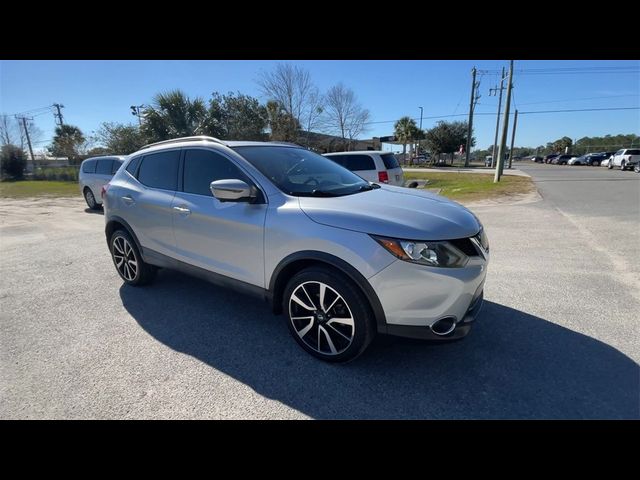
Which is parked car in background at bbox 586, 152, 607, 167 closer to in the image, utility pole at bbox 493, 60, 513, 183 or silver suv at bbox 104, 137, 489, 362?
utility pole at bbox 493, 60, 513, 183

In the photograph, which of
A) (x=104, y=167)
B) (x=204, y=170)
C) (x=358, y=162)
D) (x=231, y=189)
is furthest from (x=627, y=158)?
(x=104, y=167)

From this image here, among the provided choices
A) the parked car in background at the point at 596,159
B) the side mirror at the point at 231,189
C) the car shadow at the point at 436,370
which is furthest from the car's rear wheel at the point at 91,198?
the parked car in background at the point at 596,159

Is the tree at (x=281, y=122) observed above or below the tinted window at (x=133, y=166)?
above

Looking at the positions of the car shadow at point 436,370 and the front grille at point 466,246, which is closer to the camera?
the car shadow at point 436,370

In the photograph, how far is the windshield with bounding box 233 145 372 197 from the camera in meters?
2.79

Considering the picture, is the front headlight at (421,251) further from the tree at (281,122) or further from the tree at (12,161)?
the tree at (12,161)

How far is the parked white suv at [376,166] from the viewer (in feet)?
29.6

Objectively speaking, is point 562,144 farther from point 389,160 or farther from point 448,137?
point 389,160

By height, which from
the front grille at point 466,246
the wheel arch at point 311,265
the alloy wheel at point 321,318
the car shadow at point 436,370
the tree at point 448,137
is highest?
the tree at point 448,137

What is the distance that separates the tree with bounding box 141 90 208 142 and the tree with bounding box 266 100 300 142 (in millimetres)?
6370
